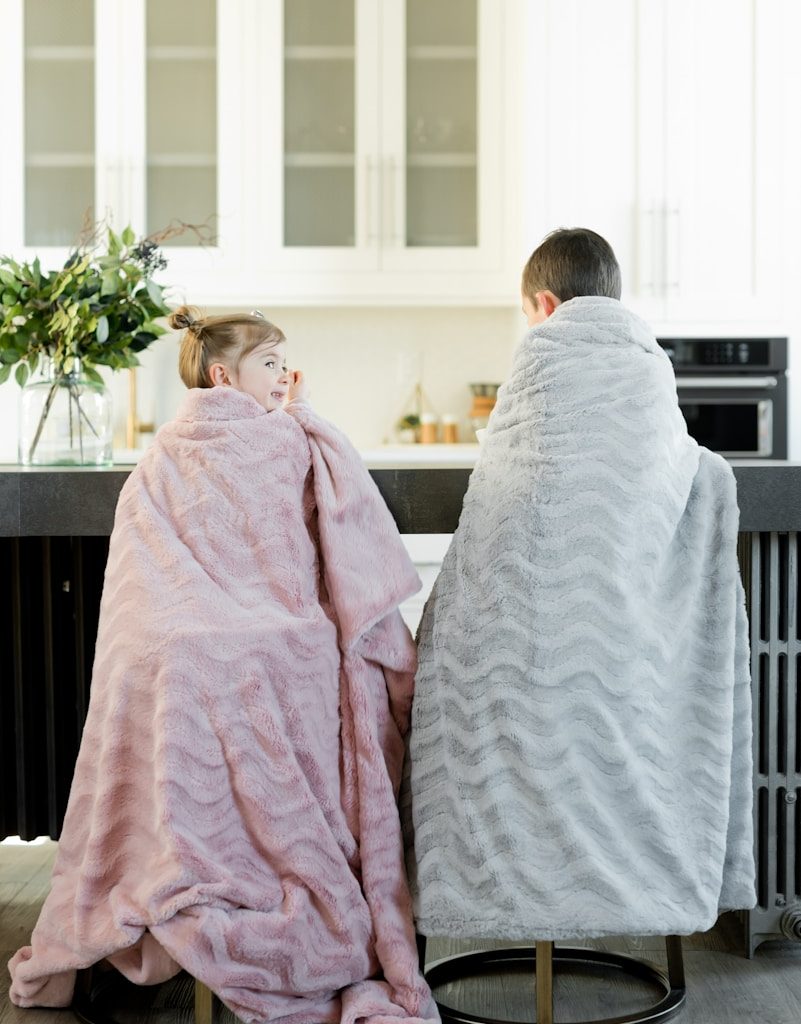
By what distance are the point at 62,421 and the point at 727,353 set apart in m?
2.16

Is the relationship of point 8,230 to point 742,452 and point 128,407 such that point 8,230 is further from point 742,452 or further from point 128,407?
point 742,452

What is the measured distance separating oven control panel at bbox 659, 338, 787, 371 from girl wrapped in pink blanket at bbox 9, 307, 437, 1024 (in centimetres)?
208

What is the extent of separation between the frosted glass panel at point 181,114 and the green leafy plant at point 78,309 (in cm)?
163

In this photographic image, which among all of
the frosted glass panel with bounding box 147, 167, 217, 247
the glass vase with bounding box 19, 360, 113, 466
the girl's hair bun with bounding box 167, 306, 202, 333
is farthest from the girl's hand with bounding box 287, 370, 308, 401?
the frosted glass panel with bounding box 147, 167, 217, 247

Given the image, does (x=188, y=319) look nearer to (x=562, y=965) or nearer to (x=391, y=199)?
(x=562, y=965)

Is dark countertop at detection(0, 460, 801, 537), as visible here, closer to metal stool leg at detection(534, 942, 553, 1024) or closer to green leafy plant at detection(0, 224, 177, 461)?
green leafy plant at detection(0, 224, 177, 461)

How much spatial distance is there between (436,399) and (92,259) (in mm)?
2142

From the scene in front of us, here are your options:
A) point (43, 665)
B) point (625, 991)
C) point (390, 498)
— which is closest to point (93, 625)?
point (43, 665)

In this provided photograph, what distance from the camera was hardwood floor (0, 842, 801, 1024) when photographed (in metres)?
2.03

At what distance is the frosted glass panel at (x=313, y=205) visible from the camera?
4.05 meters

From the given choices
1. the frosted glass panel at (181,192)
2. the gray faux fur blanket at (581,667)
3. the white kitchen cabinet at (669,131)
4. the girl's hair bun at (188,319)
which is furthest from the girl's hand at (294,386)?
the frosted glass panel at (181,192)

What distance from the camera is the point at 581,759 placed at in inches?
73.2

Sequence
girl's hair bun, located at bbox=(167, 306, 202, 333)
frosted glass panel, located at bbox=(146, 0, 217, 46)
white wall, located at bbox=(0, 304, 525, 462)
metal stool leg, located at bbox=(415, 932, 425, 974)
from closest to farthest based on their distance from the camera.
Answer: metal stool leg, located at bbox=(415, 932, 425, 974) < girl's hair bun, located at bbox=(167, 306, 202, 333) < frosted glass panel, located at bbox=(146, 0, 217, 46) < white wall, located at bbox=(0, 304, 525, 462)

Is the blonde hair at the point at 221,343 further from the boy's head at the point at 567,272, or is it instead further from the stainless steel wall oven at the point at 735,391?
the stainless steel wall oven at the point at 735,391
